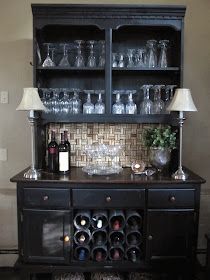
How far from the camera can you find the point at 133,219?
2.11 meters

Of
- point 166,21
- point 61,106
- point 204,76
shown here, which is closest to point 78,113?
point 61,106

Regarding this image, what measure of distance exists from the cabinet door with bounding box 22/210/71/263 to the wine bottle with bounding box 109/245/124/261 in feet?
1.01

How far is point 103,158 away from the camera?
2475 millimetres

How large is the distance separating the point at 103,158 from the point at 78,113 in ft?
1.58

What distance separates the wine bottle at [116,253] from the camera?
2068mm

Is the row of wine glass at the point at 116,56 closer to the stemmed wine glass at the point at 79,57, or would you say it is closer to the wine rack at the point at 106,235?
the stemmed wine glass at the point at 79,57

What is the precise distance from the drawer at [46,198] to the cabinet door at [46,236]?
0.16 ft

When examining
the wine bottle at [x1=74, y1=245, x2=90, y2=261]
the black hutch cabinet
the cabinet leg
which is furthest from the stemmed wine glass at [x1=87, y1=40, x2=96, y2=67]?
the cabinet leg

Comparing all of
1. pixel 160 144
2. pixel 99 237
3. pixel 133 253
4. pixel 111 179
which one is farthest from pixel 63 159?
pixel 133 253

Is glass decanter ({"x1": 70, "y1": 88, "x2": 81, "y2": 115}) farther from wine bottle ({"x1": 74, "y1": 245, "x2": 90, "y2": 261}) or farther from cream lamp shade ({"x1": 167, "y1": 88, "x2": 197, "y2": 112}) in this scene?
wine bottle ({"x1": 74, "y1": 245, "x2": 90, "y2": 261})

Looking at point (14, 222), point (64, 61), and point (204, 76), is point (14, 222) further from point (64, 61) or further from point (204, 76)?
point (204, 76)

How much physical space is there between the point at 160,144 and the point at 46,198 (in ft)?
3.03

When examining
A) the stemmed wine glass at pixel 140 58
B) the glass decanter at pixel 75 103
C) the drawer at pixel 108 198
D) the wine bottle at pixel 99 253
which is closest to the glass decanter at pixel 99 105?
the glass decanter at pixel 75 103

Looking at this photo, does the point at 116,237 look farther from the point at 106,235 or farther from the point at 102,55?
the point at 102,55
